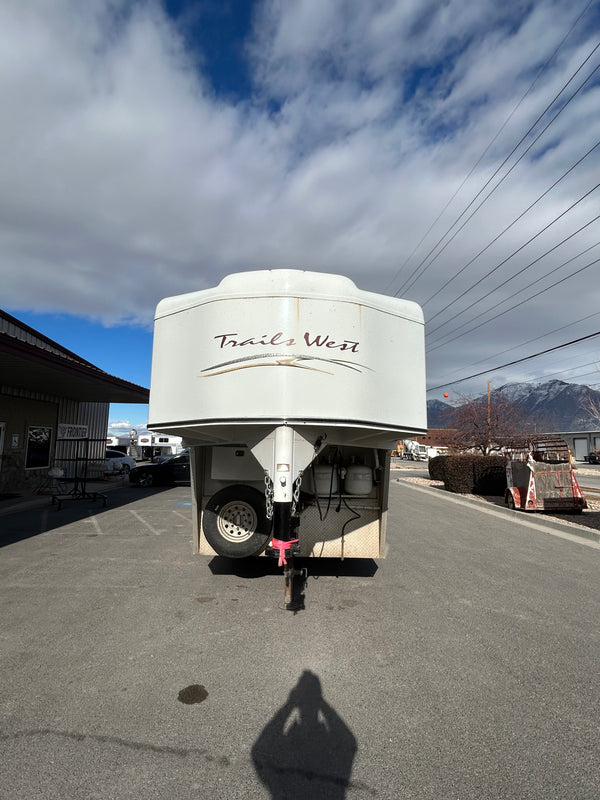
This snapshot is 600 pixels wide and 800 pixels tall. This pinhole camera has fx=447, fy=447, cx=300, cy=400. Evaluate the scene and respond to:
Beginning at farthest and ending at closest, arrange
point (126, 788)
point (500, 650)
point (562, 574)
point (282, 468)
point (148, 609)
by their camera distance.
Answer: point (562, 574) → point (148, 609) → point (282, 468) → point (500, 650) → point (126, 788)

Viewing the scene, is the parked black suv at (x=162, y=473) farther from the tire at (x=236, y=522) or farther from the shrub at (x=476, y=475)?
the tire at (x=236, y=522)

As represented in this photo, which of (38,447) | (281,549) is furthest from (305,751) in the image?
(38,447)

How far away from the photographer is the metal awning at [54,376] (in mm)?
9820

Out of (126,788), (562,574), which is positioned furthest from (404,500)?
(126,788)

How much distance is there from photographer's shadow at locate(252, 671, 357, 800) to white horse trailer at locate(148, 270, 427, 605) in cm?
145

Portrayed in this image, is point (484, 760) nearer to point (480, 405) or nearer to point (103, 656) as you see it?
point (103, 656)

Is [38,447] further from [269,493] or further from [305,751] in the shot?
[305,751]

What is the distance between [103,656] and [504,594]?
439 cm

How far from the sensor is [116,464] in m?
22.3

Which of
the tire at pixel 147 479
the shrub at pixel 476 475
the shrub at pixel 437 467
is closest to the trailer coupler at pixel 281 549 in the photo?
the shrub at pixel 476 475

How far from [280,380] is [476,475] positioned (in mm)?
13653

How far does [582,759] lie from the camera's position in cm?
252

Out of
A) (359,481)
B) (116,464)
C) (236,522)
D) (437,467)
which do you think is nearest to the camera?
(236,522)

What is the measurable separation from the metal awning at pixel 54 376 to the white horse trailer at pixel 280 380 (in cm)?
632
